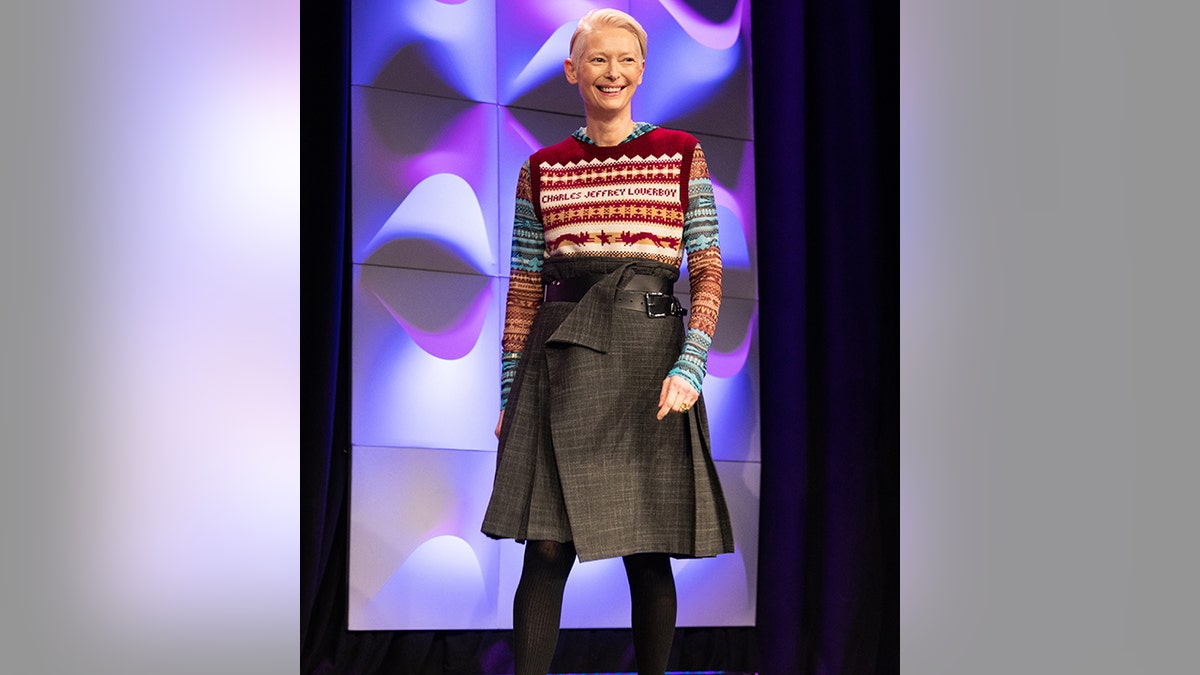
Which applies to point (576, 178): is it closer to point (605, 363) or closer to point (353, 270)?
point (605, 363)

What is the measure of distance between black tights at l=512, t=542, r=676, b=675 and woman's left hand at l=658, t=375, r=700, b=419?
27 centimetres

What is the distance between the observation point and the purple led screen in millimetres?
3115

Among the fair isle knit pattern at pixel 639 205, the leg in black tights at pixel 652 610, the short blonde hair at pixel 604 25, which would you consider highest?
the short blonde hair at pixel 604 25

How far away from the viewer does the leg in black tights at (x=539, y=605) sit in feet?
6.80

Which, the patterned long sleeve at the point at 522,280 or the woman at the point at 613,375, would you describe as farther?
the patterned long sleeve at the point at 522,280

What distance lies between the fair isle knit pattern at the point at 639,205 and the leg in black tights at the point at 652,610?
0.32 metres

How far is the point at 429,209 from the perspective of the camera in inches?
126
